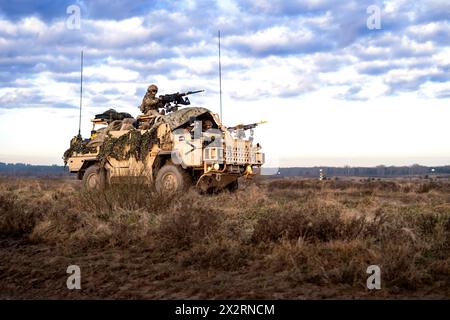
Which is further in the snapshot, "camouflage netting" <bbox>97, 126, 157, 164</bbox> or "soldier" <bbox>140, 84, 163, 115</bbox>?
"soldier" <bbox>140, 84, 163, 115</bbox>

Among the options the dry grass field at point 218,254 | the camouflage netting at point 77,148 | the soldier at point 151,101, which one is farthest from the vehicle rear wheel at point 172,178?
the dry grass field at point 218,254

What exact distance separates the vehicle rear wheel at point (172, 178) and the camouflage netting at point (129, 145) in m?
0.79

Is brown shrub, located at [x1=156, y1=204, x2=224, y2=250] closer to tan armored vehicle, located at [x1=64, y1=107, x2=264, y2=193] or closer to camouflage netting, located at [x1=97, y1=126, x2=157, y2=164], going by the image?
tan armored vehicle, located at [x1=64, y1=107, x2=264, y2=193]

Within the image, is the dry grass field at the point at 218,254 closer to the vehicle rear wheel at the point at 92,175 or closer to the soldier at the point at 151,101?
the vehicle rear wheel at the point at 92,175

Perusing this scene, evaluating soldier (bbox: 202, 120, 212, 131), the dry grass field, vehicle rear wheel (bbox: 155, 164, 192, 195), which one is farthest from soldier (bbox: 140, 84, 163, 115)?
the dry grass field

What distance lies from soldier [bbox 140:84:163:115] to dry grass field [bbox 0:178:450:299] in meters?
7.80

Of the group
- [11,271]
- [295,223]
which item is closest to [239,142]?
[295,223]

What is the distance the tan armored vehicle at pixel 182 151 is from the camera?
13.5 m

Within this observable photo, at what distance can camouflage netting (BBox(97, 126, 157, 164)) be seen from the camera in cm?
1411

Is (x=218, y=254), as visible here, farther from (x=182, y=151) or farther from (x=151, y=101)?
(x=151, y=101)

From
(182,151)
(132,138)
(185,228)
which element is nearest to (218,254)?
(185,228)
